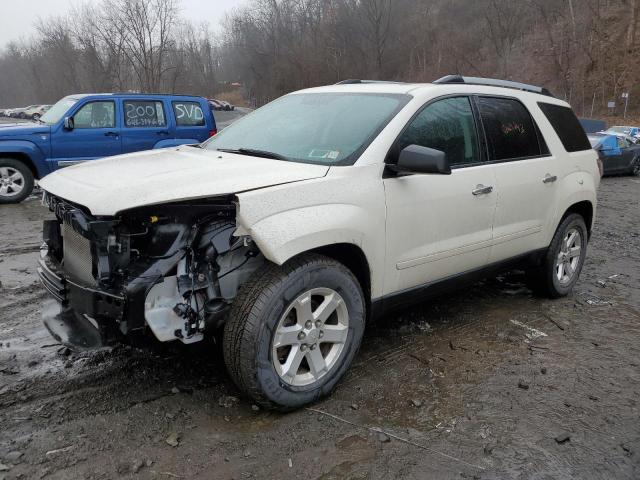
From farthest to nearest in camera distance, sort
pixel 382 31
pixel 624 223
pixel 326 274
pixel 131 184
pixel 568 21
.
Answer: pixel 382 31, pixel 568 21, pixel 624 223, pixel 326 274, pixel 131 184

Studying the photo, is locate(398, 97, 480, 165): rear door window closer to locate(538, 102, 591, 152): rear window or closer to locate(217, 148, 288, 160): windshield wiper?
locate(217, 148, 288, 160): windshield wiper

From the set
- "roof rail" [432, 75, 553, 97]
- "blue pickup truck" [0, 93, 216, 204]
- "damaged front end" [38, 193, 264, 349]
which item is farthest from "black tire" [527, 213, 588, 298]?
"blue pickup truck" [0, 93, 216, 204]

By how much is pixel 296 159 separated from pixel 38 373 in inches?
83.2

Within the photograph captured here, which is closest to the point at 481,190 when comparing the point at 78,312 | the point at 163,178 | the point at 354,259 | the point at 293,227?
the point at 354,259

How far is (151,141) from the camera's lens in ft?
33.1

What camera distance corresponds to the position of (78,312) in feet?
9.45

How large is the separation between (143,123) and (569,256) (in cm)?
800

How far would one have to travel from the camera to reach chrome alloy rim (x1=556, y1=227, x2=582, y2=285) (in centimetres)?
486

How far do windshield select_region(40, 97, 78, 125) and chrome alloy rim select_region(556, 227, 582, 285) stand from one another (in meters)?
8.50

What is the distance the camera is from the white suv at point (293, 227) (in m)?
2.68

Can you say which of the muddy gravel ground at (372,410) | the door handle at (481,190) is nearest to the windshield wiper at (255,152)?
the muddy gravel ground at (372,410)

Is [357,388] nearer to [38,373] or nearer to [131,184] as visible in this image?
[131,184]

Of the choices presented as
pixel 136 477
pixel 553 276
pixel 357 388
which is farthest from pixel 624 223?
pixel 136 477

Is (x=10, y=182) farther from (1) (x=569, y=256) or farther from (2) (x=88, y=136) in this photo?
(1) (x=569, y=256)
